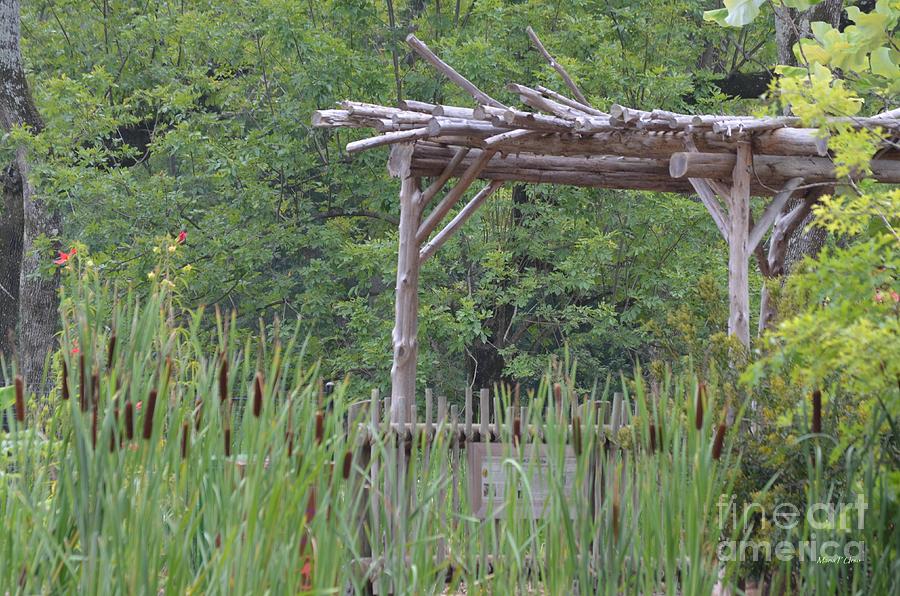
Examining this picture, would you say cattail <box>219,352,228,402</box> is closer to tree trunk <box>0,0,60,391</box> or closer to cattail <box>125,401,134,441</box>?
A: cattail <box>125,401,134,441</box>

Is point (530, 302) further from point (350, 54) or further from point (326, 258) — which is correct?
point (350, 54)

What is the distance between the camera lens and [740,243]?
6.88 m

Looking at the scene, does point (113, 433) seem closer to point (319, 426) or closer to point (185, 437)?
point (185, 437)

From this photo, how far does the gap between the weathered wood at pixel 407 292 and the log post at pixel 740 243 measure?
205 centimetres

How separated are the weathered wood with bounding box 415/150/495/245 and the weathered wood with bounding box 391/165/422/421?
8 centimetres

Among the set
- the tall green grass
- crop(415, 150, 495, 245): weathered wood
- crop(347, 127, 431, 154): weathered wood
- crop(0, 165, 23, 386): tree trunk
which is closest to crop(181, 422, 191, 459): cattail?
the tall green grass

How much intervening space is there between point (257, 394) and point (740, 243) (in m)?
5.01

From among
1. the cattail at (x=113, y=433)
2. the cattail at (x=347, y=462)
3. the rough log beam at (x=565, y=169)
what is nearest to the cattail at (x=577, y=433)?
the cattail at (x=347, y=462)

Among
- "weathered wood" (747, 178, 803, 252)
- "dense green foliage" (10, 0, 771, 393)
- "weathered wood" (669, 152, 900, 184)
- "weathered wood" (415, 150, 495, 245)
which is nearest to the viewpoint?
"weathered wood" (669, 152, 900, 184)

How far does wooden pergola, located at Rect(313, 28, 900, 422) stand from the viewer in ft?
20.9

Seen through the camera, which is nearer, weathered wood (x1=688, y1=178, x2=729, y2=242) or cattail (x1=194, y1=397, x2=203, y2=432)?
cattail (x1=194, y1=397, x2=203, y2=432)

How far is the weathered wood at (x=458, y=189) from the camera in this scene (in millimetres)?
7109

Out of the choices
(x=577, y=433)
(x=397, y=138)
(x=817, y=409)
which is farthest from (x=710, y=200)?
(x=577, y=433)

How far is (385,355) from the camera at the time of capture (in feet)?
38.6
